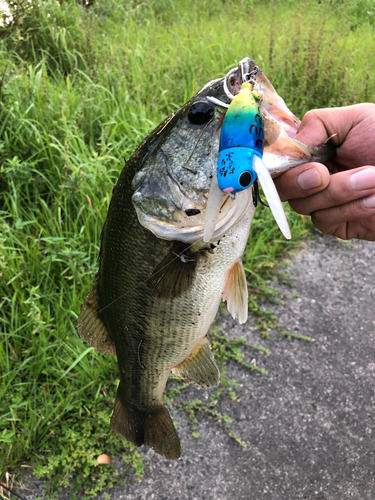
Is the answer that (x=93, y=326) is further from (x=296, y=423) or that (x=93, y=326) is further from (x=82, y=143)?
(x=82, y=143)

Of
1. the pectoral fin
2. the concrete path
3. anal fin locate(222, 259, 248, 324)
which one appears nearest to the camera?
the pectoral fin

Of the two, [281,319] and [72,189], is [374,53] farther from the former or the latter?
[72,189]

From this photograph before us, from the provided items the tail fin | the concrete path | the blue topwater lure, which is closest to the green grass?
the concrete path

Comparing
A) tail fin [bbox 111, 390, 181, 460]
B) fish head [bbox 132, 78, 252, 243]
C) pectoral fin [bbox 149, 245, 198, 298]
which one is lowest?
tail fin [bbox 111, 390, 181, 460]

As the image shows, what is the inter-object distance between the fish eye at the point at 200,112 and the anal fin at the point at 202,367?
0.95m

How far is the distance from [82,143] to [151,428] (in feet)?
7.48

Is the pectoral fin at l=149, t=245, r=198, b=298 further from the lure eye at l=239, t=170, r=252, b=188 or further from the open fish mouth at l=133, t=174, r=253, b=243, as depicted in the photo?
the lure eye at l=239, t=170, r=252, b=188

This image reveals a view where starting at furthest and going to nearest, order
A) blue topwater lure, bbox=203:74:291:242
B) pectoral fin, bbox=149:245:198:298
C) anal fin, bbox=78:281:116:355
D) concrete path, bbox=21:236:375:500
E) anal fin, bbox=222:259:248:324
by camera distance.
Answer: concrete path, bbox=21:236:375:500 → anal fin, bbox=78:281:116:355 → anal fin, bbox=222:259:248:324 → pectoral fin, bbox=149:245:198:298 → blue topwater lure, bbox=203:74:291:242

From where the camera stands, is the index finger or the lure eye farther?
the index finger

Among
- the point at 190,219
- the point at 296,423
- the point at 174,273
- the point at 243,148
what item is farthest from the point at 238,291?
the point at 296,423

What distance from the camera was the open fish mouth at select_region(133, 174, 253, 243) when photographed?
1.24 meters

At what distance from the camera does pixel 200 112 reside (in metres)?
1.22

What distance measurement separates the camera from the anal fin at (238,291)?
4.90 feet

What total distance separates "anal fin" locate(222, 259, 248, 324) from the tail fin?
632 millimetres
